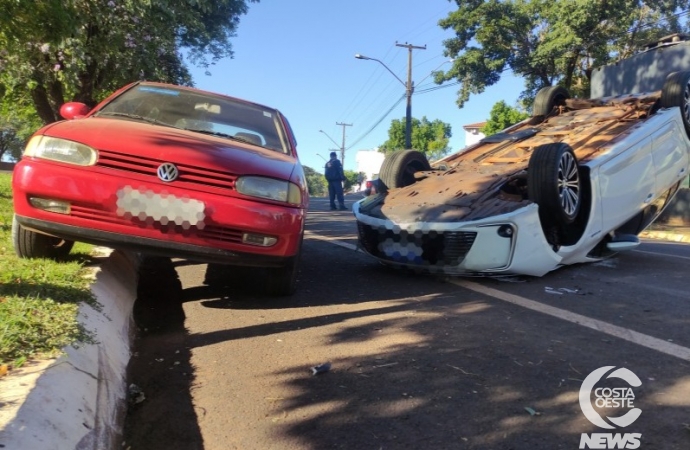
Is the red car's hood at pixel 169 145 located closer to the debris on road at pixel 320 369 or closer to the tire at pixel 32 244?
the tire at pixel 32 244

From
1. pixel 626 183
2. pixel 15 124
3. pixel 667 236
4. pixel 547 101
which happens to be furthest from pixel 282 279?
pixel 15 124

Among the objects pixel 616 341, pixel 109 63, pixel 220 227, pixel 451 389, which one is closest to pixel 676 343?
pixel 616 341

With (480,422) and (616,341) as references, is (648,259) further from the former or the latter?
(480,422)

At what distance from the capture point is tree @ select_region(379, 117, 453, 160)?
6400 cm

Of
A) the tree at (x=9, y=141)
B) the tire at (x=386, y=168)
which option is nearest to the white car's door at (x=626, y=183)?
the tire at (x=386, y=168)

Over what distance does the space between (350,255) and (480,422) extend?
4.26 metres

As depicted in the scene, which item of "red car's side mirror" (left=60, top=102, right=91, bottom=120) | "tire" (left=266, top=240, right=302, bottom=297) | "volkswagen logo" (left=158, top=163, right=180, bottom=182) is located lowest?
"tire" (left=266, top=240, right=302, bottom=297)

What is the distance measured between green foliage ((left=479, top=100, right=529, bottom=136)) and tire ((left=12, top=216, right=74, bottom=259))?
94.0 ft

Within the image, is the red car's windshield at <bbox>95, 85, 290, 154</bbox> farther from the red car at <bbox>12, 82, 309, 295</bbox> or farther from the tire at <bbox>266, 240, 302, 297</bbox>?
the tire at <bbox>266, 240, 302, 297</bbox>

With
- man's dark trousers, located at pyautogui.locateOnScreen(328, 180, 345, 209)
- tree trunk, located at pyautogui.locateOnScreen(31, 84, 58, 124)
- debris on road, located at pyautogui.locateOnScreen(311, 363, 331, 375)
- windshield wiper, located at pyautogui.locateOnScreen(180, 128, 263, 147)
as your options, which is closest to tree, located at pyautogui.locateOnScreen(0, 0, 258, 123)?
tree trunk, located at pyautogui.locateOnScreen(31, 84, 58, 124)

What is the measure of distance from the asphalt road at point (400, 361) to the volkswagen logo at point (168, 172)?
3.25 feet

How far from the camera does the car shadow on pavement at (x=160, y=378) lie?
212cm

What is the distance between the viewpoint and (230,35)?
17281 millimetres

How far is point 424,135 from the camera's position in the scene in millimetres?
65750
